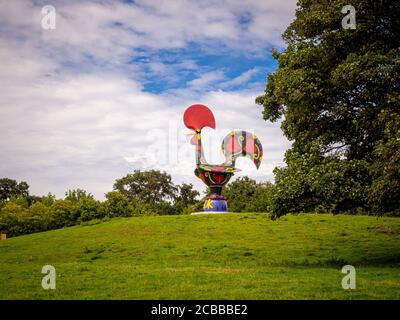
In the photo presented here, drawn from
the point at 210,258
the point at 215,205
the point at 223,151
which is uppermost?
the point at 223,151

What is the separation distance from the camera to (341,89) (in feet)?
71.1

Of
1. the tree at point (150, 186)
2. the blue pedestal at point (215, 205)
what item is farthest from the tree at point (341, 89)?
the tree at point (150, 186)

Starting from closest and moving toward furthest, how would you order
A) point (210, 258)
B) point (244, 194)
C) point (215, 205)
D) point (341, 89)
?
1. point (341, 89)
2. point (210, 258)
3. point (215, 205)
4. point (244, 194)

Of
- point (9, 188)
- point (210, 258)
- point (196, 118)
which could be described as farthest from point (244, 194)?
point (9, 188)

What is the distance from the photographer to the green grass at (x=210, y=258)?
15.6 m

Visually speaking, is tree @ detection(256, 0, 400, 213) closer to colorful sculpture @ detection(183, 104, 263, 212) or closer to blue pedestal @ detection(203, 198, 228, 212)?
colorful sculpture @ detection(183, 104, 263, 212)

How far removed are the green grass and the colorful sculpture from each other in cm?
532

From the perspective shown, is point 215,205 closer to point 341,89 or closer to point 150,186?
point 341,89

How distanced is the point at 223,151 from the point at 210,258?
23.5 meters

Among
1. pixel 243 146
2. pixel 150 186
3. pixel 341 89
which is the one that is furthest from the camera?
pixel 150 186

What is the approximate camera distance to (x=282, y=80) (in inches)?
877

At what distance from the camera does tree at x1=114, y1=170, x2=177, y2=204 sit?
4124 inches

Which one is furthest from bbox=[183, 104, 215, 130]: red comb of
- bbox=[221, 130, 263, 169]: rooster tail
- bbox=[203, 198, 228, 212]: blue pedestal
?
bbox=[203, 198, 228, 212]: blue pedestal

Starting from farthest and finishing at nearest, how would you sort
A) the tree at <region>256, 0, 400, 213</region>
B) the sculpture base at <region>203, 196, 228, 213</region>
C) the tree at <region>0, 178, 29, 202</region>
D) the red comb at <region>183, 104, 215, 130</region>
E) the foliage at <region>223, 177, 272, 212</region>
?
the tree at <region>0, 178, 29, 202</region> → the foliage at <region>223, 177, 272, 212</region> → the sculpture base at <region>203, 196, 228, 213</region> → the red comb at <region>183, 104, 215, 130</region> → the tree at <region>256, 0, 400, 213</region>
